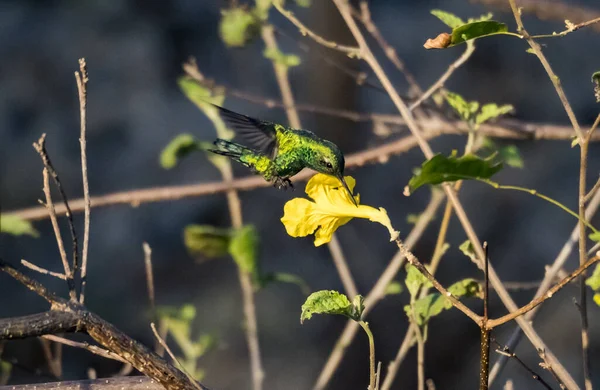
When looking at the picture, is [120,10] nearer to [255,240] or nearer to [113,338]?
[255,240]

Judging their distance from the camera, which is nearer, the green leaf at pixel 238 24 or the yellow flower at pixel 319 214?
the yellow flower at pixel 319 214

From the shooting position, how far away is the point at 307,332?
4.73 metres

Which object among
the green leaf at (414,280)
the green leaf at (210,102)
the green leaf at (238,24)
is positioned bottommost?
the green leaf at (414,280)

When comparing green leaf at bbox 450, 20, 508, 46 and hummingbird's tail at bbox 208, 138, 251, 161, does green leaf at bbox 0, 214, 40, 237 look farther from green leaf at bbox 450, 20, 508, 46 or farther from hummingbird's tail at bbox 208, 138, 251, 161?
green leaf at bbox 450, 20, 508, 46

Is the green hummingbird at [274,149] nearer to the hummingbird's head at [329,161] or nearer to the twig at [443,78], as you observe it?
the hummingbird's head at [329,161]

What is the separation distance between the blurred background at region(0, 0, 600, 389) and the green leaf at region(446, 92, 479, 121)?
2816 millimetres

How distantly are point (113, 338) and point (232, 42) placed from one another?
146cm

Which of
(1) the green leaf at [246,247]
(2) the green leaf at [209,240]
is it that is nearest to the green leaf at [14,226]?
(2) the green leaf at [209,240]

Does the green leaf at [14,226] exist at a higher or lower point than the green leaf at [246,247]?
higher

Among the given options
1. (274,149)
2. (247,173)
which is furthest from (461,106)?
(247,173)

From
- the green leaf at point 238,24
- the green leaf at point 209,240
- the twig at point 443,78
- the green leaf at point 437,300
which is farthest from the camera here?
the green leaf at point 238,24

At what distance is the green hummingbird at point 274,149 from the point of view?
1.65 metres

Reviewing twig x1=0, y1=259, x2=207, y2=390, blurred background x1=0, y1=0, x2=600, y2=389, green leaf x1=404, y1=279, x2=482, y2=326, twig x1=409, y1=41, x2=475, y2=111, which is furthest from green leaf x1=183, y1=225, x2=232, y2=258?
blurred background x1=0, y1=0, x2=600, y2=389

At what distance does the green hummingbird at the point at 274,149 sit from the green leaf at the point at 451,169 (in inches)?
25.4
